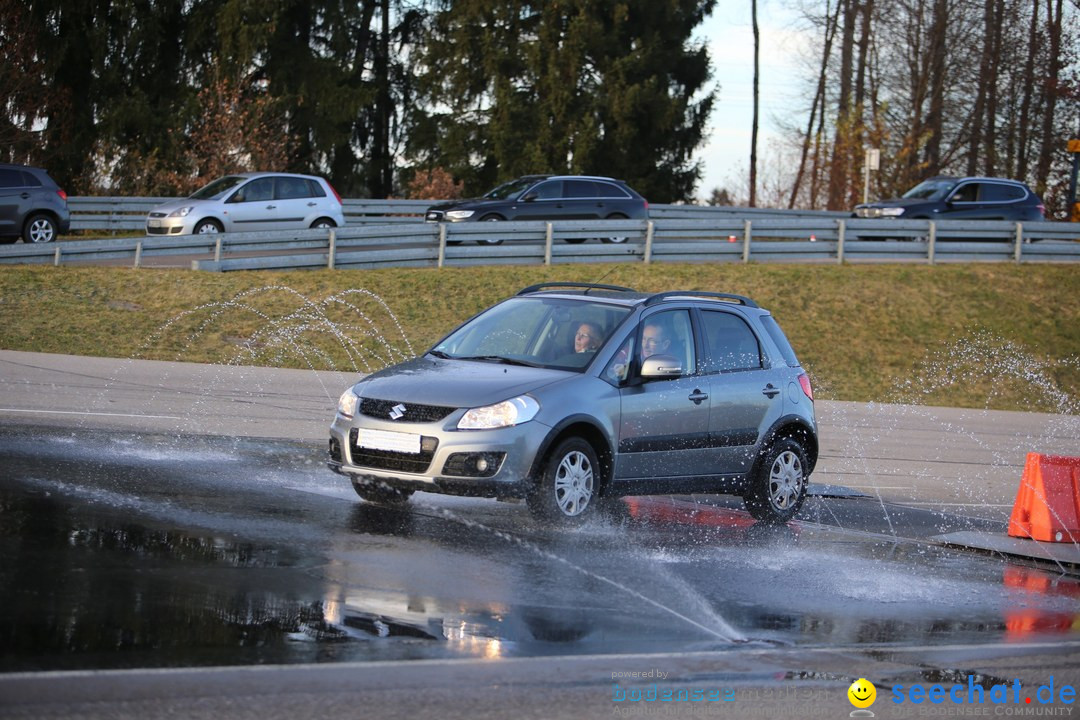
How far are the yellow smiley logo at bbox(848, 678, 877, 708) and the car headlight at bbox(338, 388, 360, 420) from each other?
4564 mm

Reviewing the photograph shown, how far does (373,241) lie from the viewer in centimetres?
2875

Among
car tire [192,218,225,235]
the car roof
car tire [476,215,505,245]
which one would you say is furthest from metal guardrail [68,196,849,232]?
the car roof

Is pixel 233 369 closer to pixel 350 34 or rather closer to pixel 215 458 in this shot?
pixel 215 458

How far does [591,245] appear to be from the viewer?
3034cm

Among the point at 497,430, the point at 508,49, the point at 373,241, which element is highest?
the point at 508,49

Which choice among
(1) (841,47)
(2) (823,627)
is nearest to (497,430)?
(2) (823,627)

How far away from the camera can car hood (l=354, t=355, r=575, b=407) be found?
943 centimetres

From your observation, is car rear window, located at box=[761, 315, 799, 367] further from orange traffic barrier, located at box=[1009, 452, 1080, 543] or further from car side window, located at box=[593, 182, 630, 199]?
car side window, located at box=[593, 182, 630, 199]

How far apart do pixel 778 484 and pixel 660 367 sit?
5.72 ft

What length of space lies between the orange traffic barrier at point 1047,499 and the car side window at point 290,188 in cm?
2278

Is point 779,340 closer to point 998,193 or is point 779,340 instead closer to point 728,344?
point 728,344

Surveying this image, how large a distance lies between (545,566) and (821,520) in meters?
3.81

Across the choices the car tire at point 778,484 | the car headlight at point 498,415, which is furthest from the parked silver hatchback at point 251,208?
the car headlight at point 498,415

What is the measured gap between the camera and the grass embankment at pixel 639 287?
22.3m
